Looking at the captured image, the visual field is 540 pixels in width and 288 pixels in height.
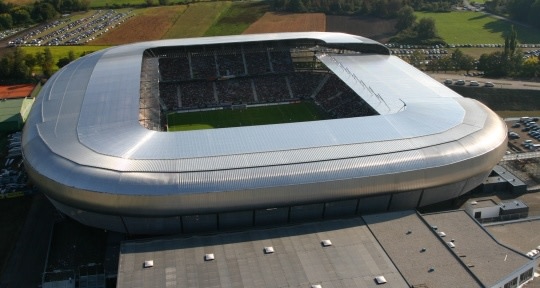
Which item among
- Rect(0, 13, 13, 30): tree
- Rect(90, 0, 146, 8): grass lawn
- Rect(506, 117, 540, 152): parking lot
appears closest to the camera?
Rect(506, 117, 540, 152): parking lot

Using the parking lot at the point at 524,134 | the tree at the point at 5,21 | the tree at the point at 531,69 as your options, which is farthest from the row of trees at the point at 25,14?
the parking lot at the point at 524,134

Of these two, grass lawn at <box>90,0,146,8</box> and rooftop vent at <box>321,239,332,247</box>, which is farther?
grass lawn at <box>90,0,146,8</box>

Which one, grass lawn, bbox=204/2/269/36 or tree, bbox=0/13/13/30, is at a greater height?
grass lawn, bbox=204/2/269/36

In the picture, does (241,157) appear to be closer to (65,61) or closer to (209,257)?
(209,257)

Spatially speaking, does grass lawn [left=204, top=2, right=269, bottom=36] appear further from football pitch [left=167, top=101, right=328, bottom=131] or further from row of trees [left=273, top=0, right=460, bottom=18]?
football pitch [left=167, top=101, right=328, bottom=131]

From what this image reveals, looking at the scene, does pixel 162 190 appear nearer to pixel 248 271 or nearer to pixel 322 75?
pixel 248 271

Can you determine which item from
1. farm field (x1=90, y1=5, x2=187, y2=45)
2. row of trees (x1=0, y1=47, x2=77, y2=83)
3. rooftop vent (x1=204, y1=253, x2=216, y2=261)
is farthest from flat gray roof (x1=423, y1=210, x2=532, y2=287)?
farm field (x1=90, y1=5, x2=187, y2=45)

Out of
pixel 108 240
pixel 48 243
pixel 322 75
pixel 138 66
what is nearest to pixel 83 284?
pixel 108 240
